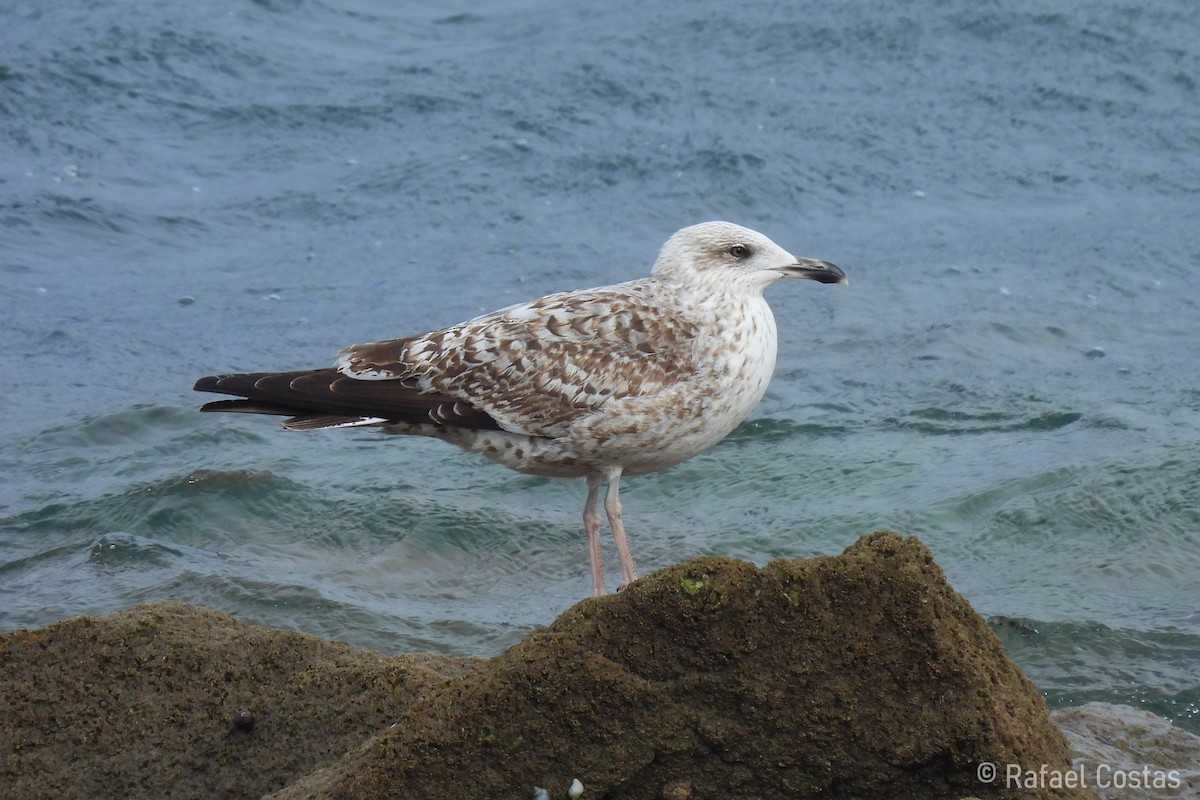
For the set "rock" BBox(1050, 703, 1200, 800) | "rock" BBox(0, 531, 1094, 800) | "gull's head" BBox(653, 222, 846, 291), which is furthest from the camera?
"gull's head" BBox(653, 222, 846, 291)

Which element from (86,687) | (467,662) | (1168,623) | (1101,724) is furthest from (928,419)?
(86,687)

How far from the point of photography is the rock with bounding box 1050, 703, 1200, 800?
4.78 m

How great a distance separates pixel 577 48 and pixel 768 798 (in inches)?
554

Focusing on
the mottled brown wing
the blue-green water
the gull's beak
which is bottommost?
the blue-green water

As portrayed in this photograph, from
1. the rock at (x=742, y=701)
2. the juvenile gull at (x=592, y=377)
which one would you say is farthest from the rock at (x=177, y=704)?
the juvenile gull at (x=592, y=377)

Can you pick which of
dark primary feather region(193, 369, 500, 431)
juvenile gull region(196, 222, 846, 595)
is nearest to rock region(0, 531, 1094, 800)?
juvenile gull region(196, 222, 846, 595)

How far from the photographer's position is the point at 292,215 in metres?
14.1

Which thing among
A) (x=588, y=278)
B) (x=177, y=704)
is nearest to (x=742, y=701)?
(x=177, y=704)

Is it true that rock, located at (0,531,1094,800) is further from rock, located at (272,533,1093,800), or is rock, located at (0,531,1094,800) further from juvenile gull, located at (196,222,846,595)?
juvenile gull, located at (196,222,846,595)

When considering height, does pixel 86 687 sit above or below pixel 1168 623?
above

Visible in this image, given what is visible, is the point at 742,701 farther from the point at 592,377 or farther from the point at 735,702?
the point at 592,377

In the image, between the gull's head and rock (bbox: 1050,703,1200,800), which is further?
the gull's head

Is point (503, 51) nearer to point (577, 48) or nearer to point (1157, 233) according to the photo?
point (577, 48)

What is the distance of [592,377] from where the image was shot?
256 inches
